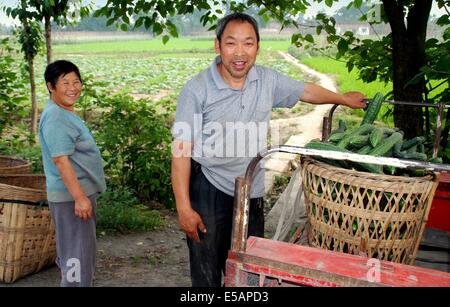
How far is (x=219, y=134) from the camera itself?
250 cm

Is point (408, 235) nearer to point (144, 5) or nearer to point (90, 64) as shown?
point (144, 5)

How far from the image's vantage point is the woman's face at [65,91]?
2.93m

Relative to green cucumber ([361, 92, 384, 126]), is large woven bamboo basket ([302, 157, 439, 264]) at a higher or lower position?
lower

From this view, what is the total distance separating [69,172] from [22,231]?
112cm

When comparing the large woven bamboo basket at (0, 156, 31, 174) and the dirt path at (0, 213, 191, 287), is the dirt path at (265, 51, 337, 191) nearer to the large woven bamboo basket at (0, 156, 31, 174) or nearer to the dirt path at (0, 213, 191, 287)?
the dirt path at (0, 213, 191, 287)

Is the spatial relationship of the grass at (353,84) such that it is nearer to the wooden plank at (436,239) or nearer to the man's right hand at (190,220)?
the wooden plank at (436,239)

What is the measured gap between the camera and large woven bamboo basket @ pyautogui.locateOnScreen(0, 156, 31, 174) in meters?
4.37

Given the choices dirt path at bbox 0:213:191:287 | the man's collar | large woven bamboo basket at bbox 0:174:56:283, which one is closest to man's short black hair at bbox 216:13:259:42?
the man's collar

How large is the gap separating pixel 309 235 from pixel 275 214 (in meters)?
3.50

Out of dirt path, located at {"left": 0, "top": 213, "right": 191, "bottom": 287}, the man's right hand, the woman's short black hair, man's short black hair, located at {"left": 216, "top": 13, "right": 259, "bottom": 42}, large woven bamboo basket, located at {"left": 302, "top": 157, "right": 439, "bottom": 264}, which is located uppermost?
man's short black hair, located at {"left": 216, "top": 13, "right": 259, "bottom": 42}

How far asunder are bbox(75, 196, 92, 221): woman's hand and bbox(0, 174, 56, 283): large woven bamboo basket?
90 cm

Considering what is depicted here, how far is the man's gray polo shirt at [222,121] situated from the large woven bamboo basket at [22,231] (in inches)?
67.1

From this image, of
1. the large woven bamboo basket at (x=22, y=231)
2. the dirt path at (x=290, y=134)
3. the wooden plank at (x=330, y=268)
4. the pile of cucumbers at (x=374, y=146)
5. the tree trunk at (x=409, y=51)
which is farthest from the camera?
the dirt path at (x=290, y=134)

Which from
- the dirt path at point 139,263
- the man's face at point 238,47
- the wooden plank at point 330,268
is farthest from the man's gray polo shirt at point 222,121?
the dirt path at point 139,263
